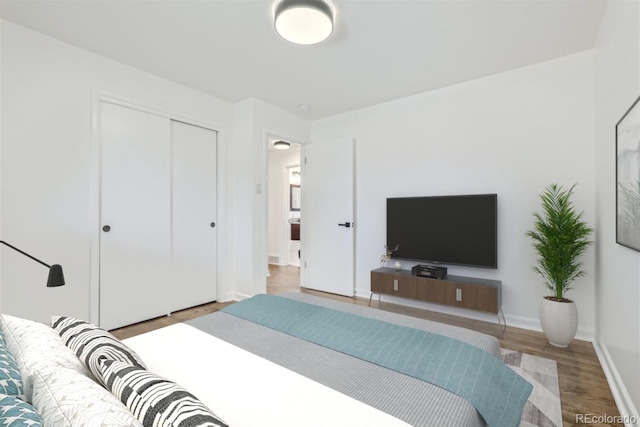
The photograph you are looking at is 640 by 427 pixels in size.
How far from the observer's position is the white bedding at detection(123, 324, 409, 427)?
2.82 feet

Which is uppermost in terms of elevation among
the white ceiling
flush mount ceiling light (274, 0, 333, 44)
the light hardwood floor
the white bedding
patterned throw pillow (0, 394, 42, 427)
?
the white ceiling

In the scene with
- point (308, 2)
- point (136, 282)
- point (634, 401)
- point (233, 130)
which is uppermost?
point (308, 2)

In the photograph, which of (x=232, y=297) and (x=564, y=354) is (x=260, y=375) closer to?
(x=564, y=354)

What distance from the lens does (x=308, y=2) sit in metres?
1.95

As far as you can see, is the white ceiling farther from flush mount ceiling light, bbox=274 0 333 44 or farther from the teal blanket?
the teal blanket

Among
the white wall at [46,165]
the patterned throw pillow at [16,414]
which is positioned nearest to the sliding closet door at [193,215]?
the white wall at [46,165]

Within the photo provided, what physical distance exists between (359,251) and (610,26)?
3.06m

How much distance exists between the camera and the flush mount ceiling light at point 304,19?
1963 millimetres

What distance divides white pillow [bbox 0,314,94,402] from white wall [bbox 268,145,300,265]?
5392 mm

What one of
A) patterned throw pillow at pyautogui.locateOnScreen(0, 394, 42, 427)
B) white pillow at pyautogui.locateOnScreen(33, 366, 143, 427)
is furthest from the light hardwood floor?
patterned throw pillow at pyautogui.locateOnScreen(0, 394, 42, 427)

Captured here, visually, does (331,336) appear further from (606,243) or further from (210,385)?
(606,243)

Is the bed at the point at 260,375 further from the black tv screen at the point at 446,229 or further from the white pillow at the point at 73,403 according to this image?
the black tv screen at the point at 446,229

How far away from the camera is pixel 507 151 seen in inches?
119

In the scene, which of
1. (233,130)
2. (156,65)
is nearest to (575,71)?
(233,130)
